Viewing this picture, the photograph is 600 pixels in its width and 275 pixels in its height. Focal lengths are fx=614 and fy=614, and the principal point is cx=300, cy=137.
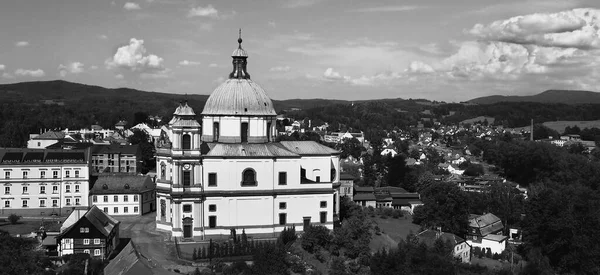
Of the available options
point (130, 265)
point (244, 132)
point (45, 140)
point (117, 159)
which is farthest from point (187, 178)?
point (45, 140)

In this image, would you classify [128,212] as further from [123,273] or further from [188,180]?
[123,273]

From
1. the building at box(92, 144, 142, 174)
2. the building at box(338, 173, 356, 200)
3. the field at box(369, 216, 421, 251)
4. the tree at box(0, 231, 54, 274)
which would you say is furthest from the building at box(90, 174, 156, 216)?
the field at box(369, 216, 421, 251)

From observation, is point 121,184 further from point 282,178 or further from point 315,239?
point 315,239

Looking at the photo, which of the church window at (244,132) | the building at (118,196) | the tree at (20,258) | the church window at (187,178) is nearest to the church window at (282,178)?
the church window at (244,132)

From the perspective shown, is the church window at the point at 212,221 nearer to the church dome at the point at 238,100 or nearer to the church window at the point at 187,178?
the church window at the point at 187,178

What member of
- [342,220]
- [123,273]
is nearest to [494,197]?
[342,220]

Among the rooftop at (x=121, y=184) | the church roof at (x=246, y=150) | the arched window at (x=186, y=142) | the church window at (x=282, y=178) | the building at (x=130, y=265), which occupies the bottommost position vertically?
the rooftop at (x=121, y=184)

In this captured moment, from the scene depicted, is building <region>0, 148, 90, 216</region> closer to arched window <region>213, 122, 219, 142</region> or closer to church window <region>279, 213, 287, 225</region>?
arched window <region>213, 122, 219, 142</region>
